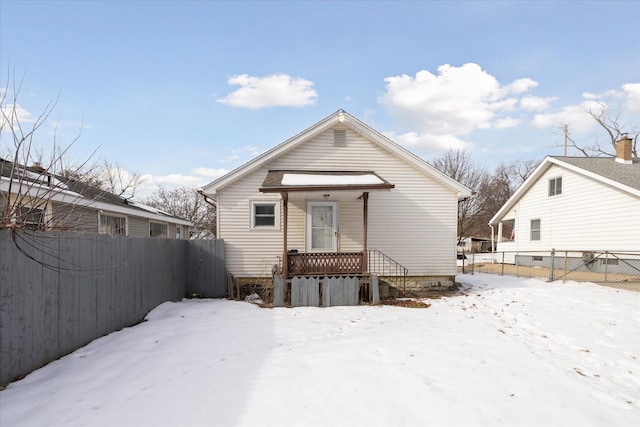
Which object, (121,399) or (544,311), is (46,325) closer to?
(121,399)

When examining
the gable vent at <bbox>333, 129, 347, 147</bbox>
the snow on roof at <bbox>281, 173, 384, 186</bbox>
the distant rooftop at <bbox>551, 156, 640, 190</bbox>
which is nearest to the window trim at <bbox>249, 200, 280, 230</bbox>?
the snow on roof at <bbox>281, 173, 384, 186</bbox>

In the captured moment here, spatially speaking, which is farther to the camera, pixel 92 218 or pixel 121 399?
pixel 92 218

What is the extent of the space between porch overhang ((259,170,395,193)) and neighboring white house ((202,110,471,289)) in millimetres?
70

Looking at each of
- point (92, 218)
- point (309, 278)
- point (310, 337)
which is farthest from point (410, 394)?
point (92, 218)

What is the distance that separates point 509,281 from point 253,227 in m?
10.5

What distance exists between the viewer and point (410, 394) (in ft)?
12.9

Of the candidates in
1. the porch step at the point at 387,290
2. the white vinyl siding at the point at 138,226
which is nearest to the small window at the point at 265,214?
the porch step at the point at 387,290

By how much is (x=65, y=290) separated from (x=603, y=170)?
65.8 ft

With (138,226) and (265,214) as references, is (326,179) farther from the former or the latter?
(138,226)

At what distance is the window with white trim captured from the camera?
755 inches

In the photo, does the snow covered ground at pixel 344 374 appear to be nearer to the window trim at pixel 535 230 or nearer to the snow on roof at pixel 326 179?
the snow on roof at pixel 326 179

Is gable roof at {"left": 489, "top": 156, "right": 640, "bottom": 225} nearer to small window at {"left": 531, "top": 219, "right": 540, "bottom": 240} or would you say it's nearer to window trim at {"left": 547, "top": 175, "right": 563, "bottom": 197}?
window trim at {"left": 547, "top": 175, "right": 563, "bottom": 197}

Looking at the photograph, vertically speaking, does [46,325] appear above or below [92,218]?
below

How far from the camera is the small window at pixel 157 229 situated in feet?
63.0
